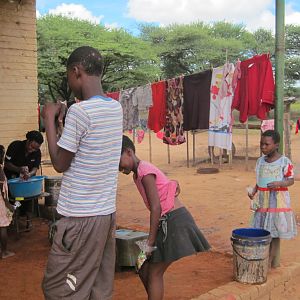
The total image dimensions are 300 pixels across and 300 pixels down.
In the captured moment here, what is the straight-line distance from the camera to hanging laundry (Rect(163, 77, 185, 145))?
8.95 meters

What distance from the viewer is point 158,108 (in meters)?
10.1

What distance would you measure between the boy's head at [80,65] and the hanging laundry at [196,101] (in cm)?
561

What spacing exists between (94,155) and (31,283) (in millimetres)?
2683

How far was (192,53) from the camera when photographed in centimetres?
3616

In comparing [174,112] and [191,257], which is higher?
[174,112]

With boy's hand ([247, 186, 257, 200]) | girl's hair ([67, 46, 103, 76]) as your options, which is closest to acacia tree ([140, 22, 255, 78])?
boy's hand ([247, 186, 257, 200])

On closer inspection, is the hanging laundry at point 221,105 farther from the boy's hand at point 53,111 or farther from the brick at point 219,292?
the boy's hand at point 53,111

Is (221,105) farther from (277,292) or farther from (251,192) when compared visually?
(277,292)

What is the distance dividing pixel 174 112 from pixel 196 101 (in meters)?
0.99

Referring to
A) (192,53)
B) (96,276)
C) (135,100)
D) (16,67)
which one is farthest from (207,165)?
(192,53)

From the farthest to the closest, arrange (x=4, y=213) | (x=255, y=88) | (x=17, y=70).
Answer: (x=17, y=70) → (x=255, y=88) → (x=4, y=213)

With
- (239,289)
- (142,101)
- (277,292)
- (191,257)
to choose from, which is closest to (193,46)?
(142,101)

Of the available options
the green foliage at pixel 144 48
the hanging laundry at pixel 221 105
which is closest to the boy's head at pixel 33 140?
the hanging laundry at pixel 221 105

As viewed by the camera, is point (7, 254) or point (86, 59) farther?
point (7, 254)
